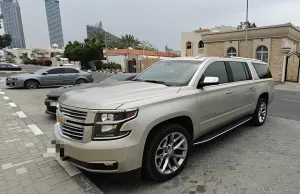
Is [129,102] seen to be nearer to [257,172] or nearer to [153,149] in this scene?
[153,149]

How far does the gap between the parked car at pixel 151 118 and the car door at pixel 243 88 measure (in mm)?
96

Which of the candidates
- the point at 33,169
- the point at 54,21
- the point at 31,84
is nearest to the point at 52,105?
the point at 33,169

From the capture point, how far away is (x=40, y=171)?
3.63m

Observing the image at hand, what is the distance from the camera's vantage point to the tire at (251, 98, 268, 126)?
18.9 feet

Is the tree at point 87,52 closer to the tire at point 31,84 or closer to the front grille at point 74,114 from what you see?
the tire at point 31,84

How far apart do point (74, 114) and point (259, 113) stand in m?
4.68

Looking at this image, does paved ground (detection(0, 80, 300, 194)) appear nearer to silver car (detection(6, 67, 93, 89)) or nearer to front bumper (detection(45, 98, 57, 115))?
front bumper (detection(45, 98, 57, 115))

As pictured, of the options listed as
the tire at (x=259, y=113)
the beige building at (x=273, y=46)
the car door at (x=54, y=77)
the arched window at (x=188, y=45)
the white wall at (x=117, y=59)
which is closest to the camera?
the tire at (x=259, y=113)

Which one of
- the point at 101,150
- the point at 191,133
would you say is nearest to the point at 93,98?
the point at 101,150

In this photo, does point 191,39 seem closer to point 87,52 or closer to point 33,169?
point 87,52

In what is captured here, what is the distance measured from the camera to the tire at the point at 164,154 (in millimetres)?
3066

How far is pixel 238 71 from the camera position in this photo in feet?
16.5

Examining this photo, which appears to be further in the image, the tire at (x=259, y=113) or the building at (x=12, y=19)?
the building at (x=12, y=19)

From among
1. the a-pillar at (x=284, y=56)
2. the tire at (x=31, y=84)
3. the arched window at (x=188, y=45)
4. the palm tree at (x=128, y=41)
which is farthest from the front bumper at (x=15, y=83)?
the palm tree at (x=128, y=41)
